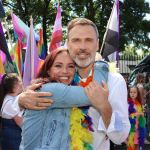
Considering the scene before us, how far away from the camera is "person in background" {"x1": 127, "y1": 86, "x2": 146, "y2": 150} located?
26.0 feet

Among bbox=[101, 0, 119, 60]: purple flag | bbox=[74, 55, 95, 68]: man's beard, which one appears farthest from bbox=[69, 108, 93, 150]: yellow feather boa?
bbox=[101, 0, 119, 60]: purple flag

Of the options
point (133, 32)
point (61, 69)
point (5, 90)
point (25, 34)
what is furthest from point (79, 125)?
point (133, 32)

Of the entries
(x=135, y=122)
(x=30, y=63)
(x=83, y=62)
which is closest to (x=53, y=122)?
(x=83, y=62)

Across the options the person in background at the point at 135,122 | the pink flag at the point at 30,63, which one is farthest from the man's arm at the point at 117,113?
the person in background at the point at 135,122

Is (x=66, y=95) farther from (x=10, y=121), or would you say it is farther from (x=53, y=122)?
(x=10, y=121)

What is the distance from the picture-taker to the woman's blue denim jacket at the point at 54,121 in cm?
258

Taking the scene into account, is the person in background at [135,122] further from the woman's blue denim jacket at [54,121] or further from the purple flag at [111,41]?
the woman's blue denim jacket at [54,121]

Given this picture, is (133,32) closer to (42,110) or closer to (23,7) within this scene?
(23,7)

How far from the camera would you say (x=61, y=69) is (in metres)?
2.70

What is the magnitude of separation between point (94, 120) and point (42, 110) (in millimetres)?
344

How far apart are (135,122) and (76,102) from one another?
226 inches

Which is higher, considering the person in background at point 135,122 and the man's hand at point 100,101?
the man's hand at point 100,101

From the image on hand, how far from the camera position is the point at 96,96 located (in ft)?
8.47

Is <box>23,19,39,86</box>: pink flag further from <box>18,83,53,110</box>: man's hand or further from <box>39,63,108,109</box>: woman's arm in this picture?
<box>39,63,108,109</box>: woman's arm
